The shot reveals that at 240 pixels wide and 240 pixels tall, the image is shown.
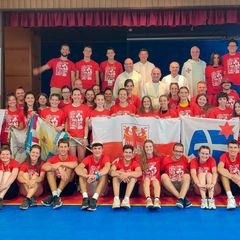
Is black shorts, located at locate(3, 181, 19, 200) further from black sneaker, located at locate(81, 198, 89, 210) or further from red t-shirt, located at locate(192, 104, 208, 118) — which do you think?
red t-shirt, located at locate(192, 104, 208, 118)

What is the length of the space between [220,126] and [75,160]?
237cm

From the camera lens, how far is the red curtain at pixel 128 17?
26.1 feet

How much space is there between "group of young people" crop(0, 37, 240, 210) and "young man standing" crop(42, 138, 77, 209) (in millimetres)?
14

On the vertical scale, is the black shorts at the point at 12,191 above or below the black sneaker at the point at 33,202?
above

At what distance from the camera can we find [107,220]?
17.4 ft

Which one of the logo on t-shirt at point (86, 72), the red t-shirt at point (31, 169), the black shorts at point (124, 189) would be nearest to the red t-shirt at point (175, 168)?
the black shorts at point (124, 189)

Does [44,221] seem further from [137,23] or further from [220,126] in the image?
[137,23]

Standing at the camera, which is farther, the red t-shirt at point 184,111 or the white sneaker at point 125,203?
the red t-shirt at point 184,111

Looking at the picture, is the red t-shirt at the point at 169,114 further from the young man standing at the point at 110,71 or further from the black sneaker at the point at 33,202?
the black sneaker at the point at 33,202

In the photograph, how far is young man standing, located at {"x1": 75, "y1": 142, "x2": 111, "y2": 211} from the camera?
235 inches

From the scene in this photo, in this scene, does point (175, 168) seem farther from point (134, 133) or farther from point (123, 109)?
point (123, 109)

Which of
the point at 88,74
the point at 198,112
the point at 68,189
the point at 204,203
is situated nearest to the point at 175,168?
the point at 204,203

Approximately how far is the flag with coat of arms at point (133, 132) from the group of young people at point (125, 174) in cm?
42

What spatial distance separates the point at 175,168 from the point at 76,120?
1.76 m
